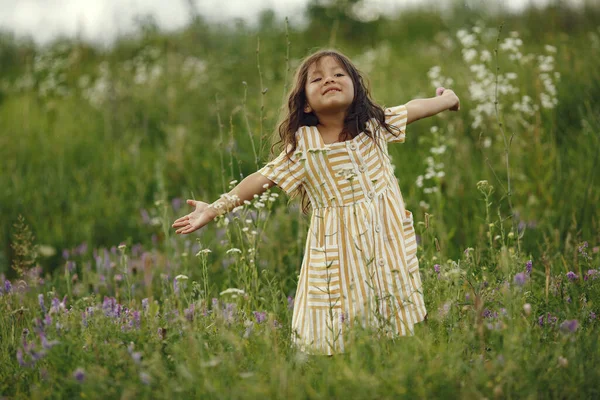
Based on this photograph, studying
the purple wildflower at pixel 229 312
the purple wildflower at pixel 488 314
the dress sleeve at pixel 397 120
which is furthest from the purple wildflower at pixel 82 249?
the purple wildflower at pixel 488 314

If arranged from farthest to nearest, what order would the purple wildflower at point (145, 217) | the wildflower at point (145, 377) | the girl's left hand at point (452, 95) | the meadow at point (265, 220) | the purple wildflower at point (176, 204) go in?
1. the purple wildflower at point (176, 204)
2. the purple wildflower at point (145, 217)
3. the girl's left hand at point (452, 95)
4. the meadow at point (265, 220)
5. the wildflower at point (145, 377)

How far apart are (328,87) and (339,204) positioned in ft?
1.59

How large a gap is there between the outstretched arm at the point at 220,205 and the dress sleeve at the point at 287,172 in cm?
5

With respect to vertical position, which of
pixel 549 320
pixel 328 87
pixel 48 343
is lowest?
pixel 549 320

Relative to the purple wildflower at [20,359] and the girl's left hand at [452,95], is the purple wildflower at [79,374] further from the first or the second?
the girl's left hand at [452,95]

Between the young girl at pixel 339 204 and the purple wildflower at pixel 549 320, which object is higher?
the young girl at pixel 339 204

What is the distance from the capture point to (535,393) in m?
2.03

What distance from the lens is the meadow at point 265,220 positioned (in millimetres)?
2221

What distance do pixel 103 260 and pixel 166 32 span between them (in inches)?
251

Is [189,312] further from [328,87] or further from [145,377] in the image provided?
[328,87]

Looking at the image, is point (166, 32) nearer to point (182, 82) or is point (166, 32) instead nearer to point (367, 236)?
point (182, 82)

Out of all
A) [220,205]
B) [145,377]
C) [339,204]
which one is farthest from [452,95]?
[145,377]

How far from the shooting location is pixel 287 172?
280 centimetres

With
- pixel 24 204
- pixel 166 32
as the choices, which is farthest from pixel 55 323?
pixel 166 32
